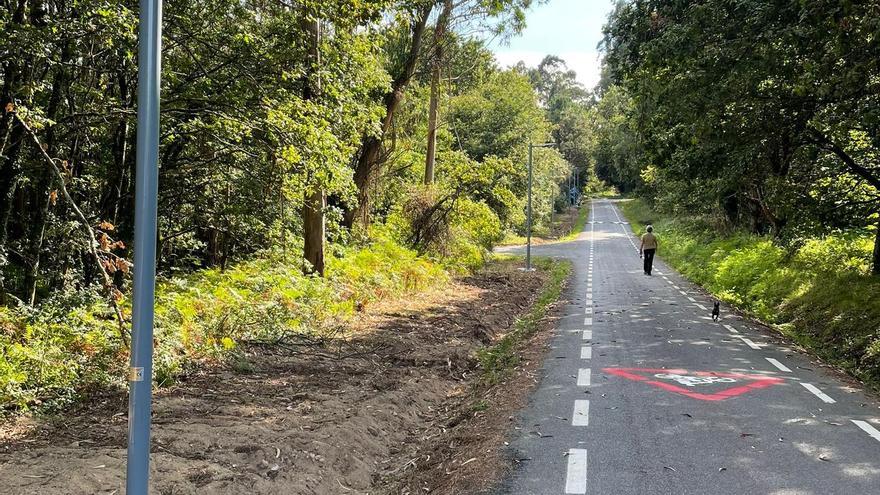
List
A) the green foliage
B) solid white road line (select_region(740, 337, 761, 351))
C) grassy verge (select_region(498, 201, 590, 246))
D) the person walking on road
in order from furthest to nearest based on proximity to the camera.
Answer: grassy verge (select_region(498, 201, 590, 246)) < the person walking on road < solid white road line (select_region(740, 337, 761, 351)) < the green foliage

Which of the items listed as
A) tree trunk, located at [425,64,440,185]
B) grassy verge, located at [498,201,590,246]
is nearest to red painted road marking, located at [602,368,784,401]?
tree trunk, located at [425,64,440,185]

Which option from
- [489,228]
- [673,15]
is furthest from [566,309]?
[489,228]

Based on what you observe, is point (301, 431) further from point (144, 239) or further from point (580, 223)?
point (580, 223)

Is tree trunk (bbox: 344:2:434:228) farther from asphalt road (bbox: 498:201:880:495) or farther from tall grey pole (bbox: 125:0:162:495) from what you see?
tall grey pole (bbox: 125:0:162:495)

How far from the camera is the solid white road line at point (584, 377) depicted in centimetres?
817

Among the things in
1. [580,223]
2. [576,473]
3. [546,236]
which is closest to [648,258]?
[576,473]

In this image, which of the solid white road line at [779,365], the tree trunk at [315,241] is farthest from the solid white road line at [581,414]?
the tree trunk at [315,241]

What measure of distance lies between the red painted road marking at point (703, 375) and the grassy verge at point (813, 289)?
1.62 metres

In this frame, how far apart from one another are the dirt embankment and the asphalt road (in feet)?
1.89

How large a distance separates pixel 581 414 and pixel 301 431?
300cm

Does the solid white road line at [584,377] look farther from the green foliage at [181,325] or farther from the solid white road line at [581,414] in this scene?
the green foliage at [181,325]

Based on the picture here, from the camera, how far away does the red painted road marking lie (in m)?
7.57

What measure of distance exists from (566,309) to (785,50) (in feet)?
26.6

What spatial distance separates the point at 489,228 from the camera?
2492 centimetres
